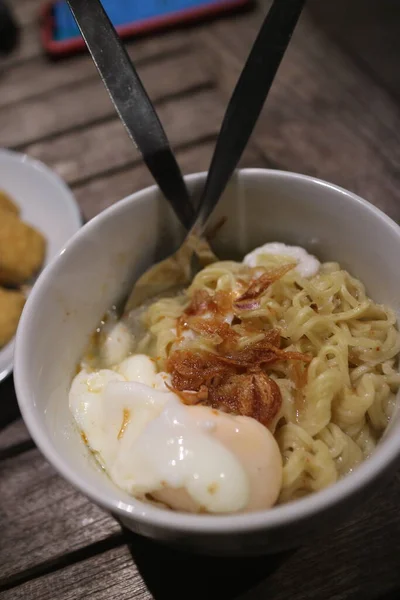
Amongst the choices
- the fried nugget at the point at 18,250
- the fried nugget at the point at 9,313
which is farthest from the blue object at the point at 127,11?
the fried nugget at the point at 9,313

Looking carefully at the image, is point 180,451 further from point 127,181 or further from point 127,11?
point 127,11

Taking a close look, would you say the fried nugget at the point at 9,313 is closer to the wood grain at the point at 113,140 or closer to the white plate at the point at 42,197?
the white plate at the point at 42,197

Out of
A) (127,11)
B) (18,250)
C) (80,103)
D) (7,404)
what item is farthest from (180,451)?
(127,11)

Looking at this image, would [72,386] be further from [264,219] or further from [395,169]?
[395,169]

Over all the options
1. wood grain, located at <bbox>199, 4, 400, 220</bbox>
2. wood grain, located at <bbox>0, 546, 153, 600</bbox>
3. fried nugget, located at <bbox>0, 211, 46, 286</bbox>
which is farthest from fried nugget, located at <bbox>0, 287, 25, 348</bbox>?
wood grain, located at <bbox>199, 4, 400, 220</bbox>

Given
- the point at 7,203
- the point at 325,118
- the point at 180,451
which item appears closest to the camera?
the point at 180,451

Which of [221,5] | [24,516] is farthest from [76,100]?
[24,516]

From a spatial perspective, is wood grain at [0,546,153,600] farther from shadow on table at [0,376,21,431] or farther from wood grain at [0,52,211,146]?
wood grain at [0,52,211,146]
